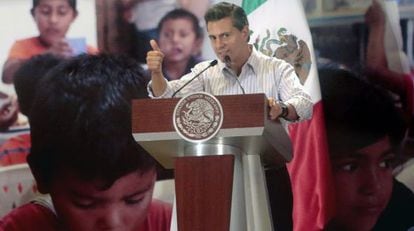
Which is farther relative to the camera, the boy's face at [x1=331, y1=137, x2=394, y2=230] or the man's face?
the boy's face at [x1=331, y1=137, x2=394, y2=230]

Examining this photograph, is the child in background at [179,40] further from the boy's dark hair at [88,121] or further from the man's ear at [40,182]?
the man's ear at [40,182]

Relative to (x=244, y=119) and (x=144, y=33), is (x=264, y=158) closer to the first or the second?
(x=244, y=119)

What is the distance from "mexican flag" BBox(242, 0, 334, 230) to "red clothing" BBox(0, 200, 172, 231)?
53 cm

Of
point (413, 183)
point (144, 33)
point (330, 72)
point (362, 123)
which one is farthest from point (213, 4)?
point (413, 183)

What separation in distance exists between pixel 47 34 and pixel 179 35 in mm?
548

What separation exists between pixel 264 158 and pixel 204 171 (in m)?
0.37

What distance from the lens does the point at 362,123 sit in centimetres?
310

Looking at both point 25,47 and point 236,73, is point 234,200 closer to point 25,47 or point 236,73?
point 236,73

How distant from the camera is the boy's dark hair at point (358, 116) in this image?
10.1 ft

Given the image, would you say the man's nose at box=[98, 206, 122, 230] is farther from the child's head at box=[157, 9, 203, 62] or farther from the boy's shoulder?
the child's head at box=[157, 9, 203, 62]

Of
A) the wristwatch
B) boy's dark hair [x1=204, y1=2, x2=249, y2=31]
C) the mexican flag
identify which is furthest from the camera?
the mexican flag

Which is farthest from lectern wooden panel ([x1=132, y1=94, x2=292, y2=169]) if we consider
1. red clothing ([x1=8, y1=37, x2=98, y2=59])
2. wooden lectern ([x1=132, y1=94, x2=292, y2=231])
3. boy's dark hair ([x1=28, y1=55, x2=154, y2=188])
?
red clothing ([x1=8, y1=37, x2=98, y2=59])

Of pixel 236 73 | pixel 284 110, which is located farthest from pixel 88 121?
pixel 284 110

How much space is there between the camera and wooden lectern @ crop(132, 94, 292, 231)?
7.38 feet
